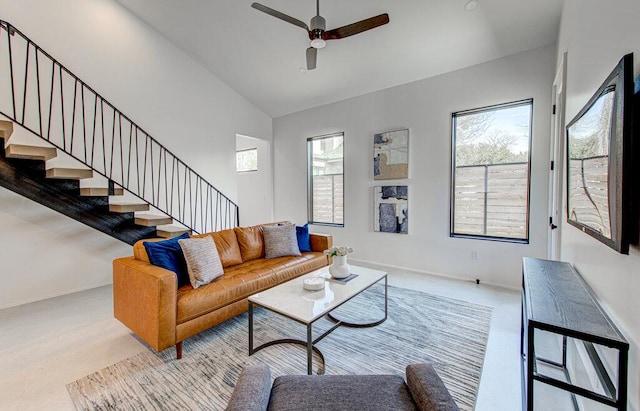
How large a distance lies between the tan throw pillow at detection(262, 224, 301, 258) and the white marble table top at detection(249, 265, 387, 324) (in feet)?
3.17

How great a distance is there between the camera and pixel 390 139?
15.3 ft

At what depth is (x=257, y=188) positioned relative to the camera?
6.83 meters

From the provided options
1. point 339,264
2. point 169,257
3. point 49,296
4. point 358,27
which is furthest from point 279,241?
point 49,296

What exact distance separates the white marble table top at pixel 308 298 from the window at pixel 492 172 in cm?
217

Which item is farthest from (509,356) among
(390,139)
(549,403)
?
(390,139)

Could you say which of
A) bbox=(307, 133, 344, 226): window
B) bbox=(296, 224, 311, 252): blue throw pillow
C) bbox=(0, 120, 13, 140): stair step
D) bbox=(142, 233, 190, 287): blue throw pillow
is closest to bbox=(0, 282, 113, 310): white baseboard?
bbox=(0, 120, 13, 140): stair step

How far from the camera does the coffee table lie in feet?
6.45

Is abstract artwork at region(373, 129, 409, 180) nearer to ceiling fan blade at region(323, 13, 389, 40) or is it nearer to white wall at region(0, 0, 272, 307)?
ceiling fan blade at region(323, 13, 389, 40)

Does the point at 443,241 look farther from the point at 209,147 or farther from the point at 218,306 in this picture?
the point at 209,147

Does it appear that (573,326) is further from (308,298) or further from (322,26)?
(322,26)

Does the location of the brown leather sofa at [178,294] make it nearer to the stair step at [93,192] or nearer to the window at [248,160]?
the stair step at [93,192]

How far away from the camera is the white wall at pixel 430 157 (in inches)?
138

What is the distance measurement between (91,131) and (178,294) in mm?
3184

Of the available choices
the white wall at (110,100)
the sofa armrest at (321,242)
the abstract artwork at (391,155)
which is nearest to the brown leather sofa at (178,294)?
the sofa armrest at (321,242)
